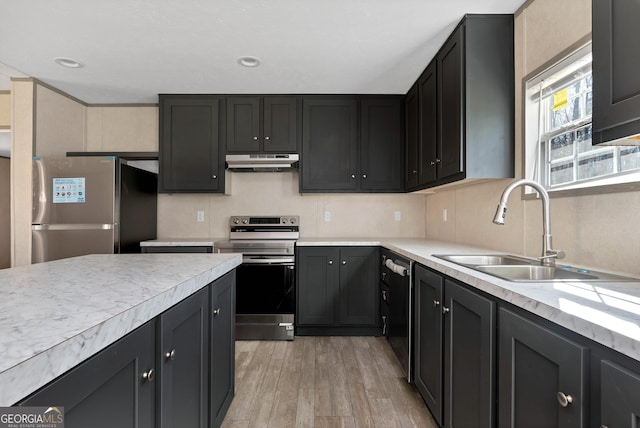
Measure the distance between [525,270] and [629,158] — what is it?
2.06 ft

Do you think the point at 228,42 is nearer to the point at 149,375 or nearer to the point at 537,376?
the point at 149,375

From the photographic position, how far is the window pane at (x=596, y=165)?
1419mm

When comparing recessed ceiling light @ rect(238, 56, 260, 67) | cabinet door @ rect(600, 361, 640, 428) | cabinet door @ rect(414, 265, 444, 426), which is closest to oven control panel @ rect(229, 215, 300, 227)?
recessed ceiling light @ rect(238, 56, 260, 67)

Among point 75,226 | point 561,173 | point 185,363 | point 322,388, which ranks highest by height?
point 561,173

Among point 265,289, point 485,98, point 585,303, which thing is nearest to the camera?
point 585,303

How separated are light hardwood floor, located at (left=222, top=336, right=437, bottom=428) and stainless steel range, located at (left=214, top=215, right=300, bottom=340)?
0.48 feet

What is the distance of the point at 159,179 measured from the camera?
10.5 feet

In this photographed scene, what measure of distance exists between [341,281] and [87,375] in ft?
8.03

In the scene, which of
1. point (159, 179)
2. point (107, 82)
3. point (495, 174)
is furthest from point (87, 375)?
point (107, 82)

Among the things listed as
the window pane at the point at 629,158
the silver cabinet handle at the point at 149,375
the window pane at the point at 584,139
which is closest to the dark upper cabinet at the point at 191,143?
the silver cabinet handle at the point at 149,375

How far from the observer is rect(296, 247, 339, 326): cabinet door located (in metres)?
2.96

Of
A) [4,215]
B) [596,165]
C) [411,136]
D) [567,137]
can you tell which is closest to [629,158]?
[596,165]

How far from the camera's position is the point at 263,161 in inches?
123

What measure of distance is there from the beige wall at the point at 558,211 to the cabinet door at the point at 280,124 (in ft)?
5.82
